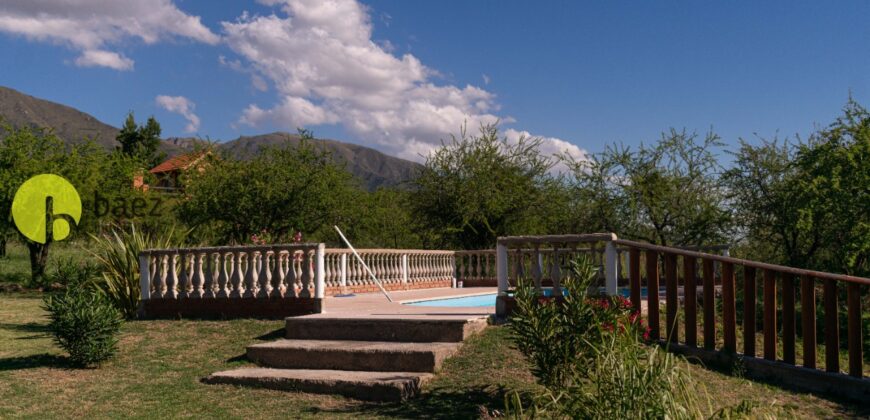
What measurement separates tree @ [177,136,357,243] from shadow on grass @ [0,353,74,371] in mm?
11585

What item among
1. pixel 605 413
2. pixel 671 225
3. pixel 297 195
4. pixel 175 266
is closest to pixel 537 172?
pixel 671 225

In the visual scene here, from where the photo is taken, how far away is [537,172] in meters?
25.1

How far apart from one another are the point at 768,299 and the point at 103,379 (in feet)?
27.3

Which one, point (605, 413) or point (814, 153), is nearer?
point (605, 413)

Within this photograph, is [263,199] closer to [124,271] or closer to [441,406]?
[124,271]

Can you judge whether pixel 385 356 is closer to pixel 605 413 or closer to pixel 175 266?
pixel 605 413

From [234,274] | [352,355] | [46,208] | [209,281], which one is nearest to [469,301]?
[234,274]

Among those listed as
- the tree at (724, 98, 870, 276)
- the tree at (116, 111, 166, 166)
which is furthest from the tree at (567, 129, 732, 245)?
the tree at (116, 111, 166, 166)

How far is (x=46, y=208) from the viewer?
2330cm

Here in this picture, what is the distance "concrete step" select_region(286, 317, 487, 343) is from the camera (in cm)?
914

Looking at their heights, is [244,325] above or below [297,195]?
below

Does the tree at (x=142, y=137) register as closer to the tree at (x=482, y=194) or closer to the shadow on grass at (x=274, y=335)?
the tree at (x=482, y=194)

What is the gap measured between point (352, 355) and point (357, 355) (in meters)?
0.07

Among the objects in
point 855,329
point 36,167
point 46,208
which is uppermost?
point 36,167
